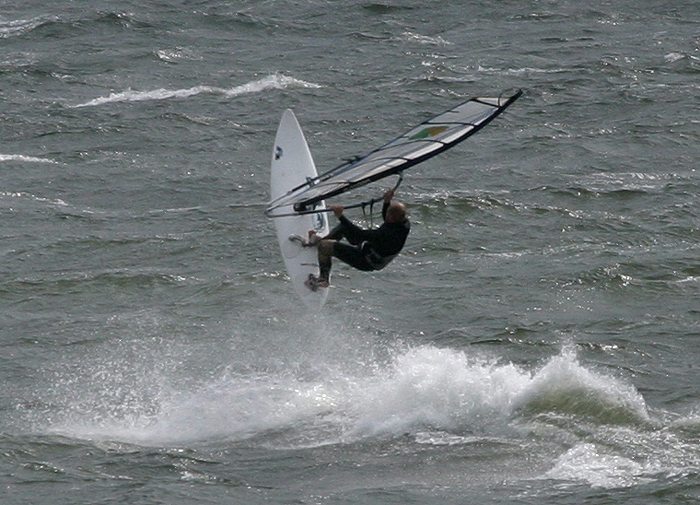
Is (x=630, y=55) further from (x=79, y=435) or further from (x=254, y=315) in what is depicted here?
(x=79, y=435)

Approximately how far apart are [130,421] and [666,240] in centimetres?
969

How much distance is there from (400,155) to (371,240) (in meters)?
1.02

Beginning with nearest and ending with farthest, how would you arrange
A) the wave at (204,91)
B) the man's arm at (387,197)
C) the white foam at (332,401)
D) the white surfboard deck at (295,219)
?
the man's arm at (387,197) < the white foam at (332,401) < the white surfboard deck at (295,219) < the wave at (204,91)

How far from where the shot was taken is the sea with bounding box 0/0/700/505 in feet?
53.7

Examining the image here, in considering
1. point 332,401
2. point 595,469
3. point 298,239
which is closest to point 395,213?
point 298,239

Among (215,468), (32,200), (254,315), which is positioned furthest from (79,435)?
(32,200)

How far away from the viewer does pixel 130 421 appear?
709 inches

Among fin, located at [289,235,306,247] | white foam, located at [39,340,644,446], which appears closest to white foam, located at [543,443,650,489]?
white foam, located at [39,340,644,446]

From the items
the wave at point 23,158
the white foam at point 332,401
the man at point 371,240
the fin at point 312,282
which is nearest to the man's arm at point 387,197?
the man at point 371,240

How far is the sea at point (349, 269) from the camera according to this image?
16375 millimetres

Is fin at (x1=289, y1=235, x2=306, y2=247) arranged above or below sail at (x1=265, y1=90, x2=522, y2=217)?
below

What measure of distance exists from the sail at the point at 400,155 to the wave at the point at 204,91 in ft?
46.1

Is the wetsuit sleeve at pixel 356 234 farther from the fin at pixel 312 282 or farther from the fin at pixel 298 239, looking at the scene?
the fin at pixel 312 282

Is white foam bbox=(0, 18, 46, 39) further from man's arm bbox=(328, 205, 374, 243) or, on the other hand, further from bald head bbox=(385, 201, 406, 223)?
bald head bbox=(385, 201, 406, 223)
